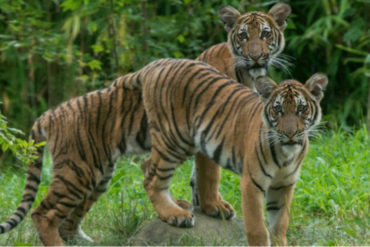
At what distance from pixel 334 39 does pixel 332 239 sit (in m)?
4.32

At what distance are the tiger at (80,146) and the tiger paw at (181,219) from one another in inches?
20.9

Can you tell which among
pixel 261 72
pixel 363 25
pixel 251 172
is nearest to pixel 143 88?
pixel 261 72

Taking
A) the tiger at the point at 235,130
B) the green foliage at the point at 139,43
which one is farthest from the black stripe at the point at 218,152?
the green foliage at the point at 139,43

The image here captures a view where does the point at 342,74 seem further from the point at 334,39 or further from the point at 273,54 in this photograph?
the point at 273,54

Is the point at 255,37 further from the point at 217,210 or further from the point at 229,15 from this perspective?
the point at 217,210

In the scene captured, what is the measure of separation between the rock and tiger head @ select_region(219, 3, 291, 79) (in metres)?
1.06

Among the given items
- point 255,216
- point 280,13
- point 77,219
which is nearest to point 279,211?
point 255,216

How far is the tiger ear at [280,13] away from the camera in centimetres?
511

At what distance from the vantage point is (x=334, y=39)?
8.50m

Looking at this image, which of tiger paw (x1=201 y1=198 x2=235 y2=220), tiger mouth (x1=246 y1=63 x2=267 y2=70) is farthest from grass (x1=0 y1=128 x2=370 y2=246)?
tiger mouth (x1=246 y1=63 x2=267 y2=70)

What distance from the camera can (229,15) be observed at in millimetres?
5191

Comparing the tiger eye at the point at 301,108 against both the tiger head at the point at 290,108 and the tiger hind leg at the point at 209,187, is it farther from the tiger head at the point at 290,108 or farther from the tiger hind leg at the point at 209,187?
the tiger hind leg at the point at 209,187

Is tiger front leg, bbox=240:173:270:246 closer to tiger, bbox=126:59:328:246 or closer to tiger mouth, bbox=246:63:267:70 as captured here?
tiger, bbox=126:59:328:246

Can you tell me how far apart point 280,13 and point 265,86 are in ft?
3.81
